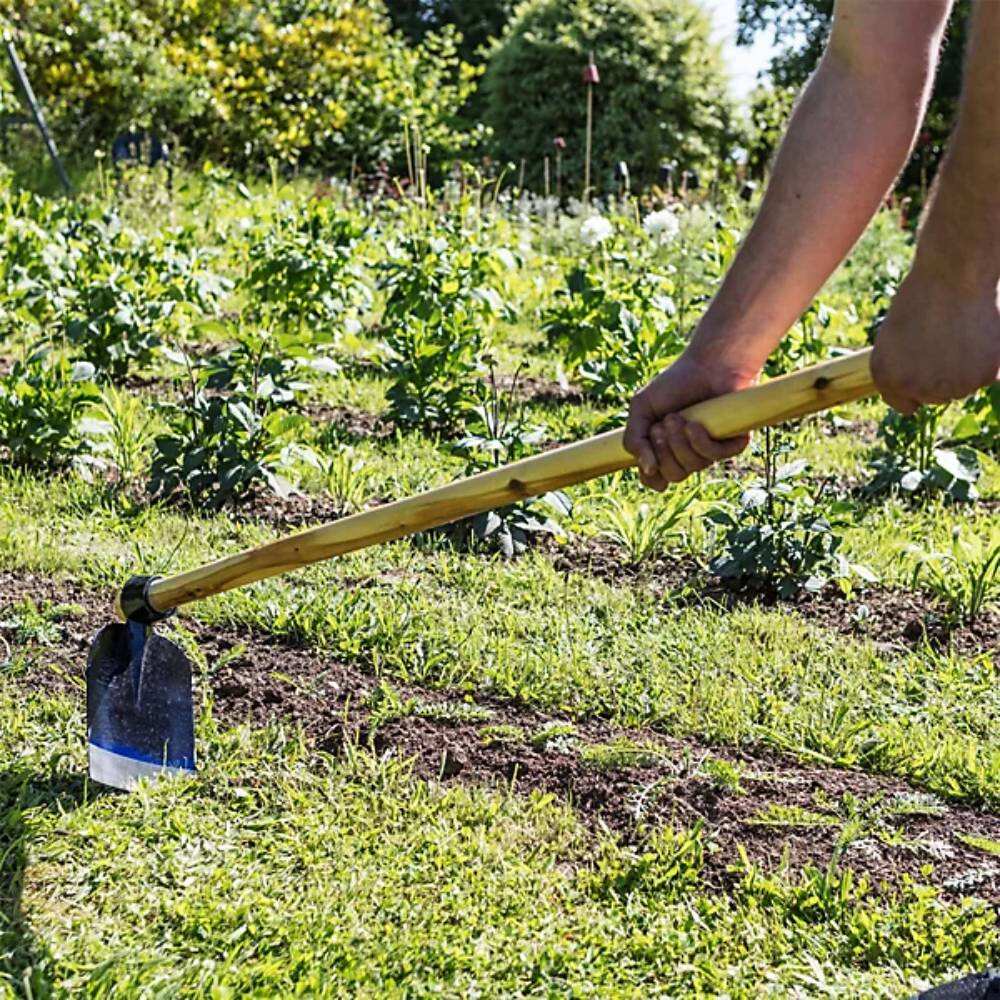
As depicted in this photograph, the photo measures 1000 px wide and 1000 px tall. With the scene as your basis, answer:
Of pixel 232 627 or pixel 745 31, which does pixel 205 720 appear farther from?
pixel 745 31

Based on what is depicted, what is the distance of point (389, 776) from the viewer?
2.76 m

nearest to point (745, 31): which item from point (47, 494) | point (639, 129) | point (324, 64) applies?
point (639, 129)

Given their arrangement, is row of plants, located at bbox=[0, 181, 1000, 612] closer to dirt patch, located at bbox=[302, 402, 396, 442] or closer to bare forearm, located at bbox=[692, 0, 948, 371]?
dirt patch, located at bbox=[302, 402, 396, 442]

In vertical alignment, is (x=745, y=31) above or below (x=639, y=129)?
above

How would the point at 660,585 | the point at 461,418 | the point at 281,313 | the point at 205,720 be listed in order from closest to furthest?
the point at 205,720
the point at 660,585
the point at 461,418
the point at 281,313

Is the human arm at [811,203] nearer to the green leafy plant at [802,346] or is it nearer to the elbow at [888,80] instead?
the elbow at [888,80]

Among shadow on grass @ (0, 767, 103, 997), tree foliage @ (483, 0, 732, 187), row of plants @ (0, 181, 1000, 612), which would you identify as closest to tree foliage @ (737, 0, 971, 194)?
tree foliage @ (483, 0, 732, 187)

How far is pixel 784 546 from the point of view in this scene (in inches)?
143

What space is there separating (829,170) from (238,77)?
11.7m

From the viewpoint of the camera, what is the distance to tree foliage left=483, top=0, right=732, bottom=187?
1309 centimetres

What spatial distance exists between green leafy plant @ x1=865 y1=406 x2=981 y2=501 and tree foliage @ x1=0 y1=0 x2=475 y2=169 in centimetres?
782

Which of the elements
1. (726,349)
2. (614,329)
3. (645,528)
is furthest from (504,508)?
(726,349)

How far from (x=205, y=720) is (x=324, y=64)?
36.6 ft

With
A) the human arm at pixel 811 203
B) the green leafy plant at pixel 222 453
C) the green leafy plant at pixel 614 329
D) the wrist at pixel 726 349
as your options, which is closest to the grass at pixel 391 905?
the human arm at pixel 811 203
